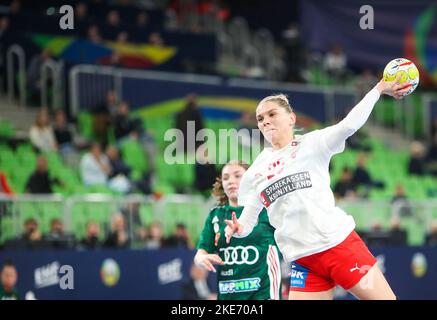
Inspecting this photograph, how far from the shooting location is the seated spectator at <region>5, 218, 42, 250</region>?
14.1 m

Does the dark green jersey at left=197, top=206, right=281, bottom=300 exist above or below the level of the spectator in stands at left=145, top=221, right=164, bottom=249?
above

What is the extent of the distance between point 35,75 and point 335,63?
1042cm

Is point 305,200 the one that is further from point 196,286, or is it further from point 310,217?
point 196,286

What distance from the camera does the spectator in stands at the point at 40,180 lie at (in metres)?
16.0

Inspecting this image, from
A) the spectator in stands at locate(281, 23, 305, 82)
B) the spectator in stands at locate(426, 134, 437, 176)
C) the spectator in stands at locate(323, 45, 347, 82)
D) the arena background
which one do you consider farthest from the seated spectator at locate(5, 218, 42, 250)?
the spectator in stands at locate(323, 45, 347, 82)

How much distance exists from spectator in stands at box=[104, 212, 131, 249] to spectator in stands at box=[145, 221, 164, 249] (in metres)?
0.44

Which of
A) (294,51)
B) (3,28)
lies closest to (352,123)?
(3,28)

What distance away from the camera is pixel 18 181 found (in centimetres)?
1678

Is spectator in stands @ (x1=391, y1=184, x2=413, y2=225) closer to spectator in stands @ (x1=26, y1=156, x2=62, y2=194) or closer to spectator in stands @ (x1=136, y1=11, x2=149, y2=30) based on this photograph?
spectator in stands @ (x1=26, y1=156, x2=62, y2=194)

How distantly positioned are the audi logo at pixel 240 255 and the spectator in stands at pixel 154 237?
6.10m

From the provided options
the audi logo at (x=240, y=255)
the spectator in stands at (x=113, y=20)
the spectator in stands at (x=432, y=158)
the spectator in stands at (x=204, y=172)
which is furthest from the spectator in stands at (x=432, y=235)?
the audi logo at (x=240, y=255)

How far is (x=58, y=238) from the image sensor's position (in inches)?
571

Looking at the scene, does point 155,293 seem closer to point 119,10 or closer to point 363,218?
point 363,218

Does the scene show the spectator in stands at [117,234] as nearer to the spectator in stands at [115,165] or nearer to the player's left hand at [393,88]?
the spectator in stands at [115,165]
